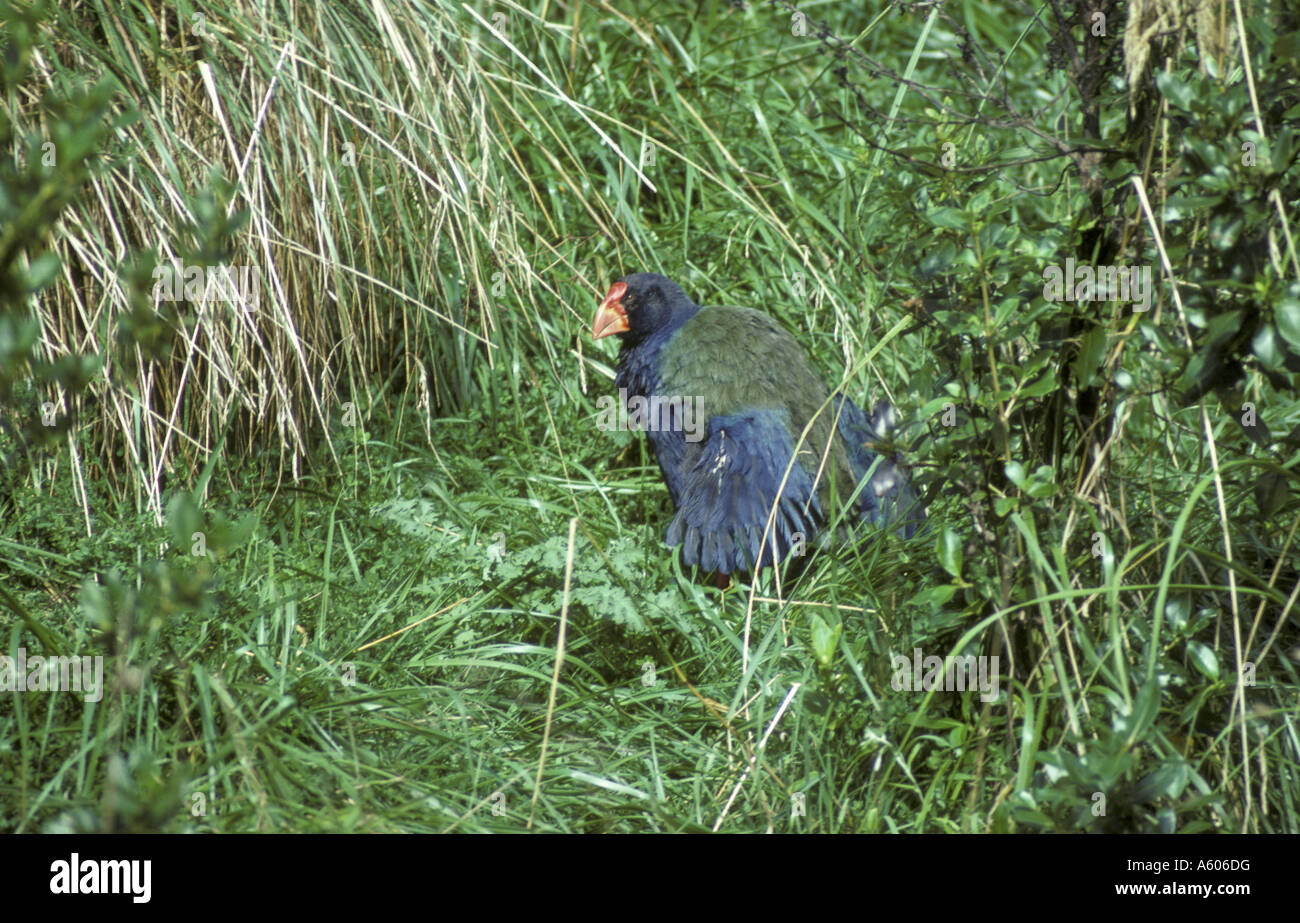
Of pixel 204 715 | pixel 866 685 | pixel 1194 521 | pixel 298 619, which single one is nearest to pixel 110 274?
pixel 298 619

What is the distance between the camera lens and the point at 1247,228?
166 centimetres

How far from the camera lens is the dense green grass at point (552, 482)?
5.74ft

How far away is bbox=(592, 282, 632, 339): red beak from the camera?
11.1 feet

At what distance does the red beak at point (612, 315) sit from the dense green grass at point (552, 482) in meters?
0.12

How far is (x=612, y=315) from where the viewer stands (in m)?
3.41

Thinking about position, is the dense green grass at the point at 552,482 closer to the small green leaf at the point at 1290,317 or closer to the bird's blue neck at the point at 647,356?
the small green leaf at the point at 1290,317

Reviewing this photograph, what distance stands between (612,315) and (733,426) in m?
0.54

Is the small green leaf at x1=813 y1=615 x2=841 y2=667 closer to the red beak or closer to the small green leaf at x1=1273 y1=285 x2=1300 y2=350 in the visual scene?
the small green leaf at x1=1273 y1=285 x2=1300 y2=350

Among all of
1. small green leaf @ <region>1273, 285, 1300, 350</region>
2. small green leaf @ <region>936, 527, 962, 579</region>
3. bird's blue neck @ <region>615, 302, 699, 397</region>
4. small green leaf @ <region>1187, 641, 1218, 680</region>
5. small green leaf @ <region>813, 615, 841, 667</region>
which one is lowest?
small green leaf @ <region>1187, 641, 1218, 680</region>

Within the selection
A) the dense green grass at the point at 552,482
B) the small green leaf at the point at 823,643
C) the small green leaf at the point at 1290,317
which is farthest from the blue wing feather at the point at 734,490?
the small green leaf at the point at 1290,317

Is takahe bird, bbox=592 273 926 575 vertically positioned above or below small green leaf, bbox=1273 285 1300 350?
above

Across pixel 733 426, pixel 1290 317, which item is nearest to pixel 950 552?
pixel 1290 317

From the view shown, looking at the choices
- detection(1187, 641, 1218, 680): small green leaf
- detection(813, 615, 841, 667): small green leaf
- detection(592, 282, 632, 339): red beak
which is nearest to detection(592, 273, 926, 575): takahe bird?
detection(592, 282, 632, 339): red beak

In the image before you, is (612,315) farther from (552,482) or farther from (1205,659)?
(1205,659)
